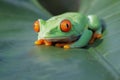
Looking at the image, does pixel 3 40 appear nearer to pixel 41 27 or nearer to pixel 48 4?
pixel 41 27

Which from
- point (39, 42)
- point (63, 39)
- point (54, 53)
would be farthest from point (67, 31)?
point (54, 53)

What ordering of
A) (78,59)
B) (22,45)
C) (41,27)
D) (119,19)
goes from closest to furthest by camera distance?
(78,59)
(22,45)
(119,19)
(41,27)

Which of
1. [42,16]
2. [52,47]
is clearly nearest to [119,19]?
[52,47]

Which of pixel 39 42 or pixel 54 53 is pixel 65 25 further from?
pixel 54 53

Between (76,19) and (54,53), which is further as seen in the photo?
(76,19)

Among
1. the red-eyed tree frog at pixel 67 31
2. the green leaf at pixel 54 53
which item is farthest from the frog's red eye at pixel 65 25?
the green leaf at pixel 54 53

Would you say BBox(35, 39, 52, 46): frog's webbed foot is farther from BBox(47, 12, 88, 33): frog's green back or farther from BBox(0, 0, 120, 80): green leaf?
BBox(47, 12, 88, 33): frog's green back
